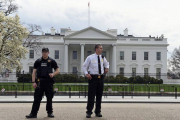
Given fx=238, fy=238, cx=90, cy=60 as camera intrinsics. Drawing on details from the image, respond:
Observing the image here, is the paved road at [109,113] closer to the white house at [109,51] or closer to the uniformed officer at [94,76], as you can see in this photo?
the uniformed officer at [94,76]

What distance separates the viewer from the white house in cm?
5509

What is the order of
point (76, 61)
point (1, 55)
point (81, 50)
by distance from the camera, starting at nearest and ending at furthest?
point (1, 55)
point (81, 50)
point (76, 61)

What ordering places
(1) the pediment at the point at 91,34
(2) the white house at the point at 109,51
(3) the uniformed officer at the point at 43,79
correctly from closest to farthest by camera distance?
(3) the uniformed officer at the point at 43,79
(1) the pediment at the point at 91,34
(2) the white house at the point at 109,51

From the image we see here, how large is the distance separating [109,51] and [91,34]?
7.49m

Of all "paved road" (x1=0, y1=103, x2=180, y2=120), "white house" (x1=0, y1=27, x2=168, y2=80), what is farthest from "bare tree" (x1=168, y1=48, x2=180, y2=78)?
"paved road" (x1=0, y1=103, x2=180, y2=120)

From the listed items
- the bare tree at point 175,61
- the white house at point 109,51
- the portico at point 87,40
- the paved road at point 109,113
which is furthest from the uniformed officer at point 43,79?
the bare tree at point 175,61

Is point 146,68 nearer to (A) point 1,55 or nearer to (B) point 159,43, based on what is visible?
(B) point 159,43

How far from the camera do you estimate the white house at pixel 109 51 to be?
55.1 m

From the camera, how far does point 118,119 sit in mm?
6062

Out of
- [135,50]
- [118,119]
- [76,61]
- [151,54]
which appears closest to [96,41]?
[76,61]

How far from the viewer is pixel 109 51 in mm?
Result: 59875

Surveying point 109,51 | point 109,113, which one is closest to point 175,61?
point 109,51

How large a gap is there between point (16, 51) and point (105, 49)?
115ft

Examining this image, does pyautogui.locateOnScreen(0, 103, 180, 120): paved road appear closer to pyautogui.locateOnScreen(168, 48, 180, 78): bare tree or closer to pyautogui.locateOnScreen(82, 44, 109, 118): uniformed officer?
pyautogui.locateOnScreen(82, 44, 109, 118): uniformed officer
